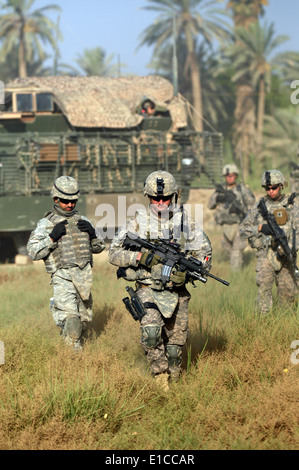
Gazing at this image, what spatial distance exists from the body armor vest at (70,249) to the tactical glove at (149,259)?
119 centimetres

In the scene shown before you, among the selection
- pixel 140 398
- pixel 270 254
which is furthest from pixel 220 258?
pixel 140 398

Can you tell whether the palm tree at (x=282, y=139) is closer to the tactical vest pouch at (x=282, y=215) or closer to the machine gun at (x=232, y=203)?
the machine gun at (x=232, y=203)

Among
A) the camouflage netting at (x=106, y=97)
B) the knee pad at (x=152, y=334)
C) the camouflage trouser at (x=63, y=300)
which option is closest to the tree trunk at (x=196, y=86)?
the camouflage netting at (x=106, y=97)

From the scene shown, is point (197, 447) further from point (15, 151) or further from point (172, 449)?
point (15, 151)

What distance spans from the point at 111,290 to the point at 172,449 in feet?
19.0

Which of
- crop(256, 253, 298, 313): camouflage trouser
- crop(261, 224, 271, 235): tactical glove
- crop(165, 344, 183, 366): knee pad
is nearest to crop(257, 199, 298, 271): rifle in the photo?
crop(261, 224, 271, 235): tactical glove

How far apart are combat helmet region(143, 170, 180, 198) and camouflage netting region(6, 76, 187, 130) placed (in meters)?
9.63

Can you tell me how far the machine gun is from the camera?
1324 cm

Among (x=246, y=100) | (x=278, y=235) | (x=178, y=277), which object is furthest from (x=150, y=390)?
(x=246, y=100)

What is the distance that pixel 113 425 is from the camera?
5.42m

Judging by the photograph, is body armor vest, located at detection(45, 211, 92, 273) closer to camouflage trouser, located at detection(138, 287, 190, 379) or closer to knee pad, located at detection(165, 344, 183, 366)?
camouflage trouser, located at detection(138, 287, 190, 379)

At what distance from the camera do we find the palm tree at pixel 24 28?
132ft

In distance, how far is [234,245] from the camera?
43.0ft

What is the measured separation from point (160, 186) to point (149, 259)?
0.62 meters
